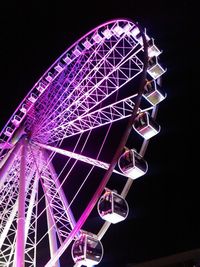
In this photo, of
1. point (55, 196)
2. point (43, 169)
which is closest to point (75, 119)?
point (43, 169)

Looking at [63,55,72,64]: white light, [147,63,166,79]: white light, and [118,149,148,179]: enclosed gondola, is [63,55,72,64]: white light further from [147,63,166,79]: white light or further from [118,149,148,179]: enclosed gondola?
[118,149,148,179]: enclosed gondola

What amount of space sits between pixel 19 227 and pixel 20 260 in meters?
0.99

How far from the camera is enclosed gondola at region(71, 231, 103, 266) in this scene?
7.09m

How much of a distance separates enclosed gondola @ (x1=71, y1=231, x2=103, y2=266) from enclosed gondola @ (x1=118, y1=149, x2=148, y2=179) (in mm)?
1811

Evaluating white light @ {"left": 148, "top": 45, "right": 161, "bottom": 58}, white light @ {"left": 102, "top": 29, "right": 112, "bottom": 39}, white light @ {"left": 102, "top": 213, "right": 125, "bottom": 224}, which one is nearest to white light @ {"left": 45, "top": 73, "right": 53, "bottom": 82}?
white light @ {"left": 102, "top": 29, "right": 112, "bottom": 39}

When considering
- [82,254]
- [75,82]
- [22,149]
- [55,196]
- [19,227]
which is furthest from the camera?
[75,82]

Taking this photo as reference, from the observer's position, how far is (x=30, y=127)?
12.7 meters

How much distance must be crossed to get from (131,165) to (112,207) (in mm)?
1245

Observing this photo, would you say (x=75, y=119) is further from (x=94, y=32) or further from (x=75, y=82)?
(x=94, y=32)

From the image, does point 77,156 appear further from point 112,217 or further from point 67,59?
point 67,59

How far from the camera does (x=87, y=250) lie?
7.09 m

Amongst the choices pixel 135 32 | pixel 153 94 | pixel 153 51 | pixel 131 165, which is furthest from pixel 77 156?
pixel 135 32

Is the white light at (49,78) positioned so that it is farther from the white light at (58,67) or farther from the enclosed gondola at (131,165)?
the enclosed gondola at (131,165)

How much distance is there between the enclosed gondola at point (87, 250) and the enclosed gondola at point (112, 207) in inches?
20.9
